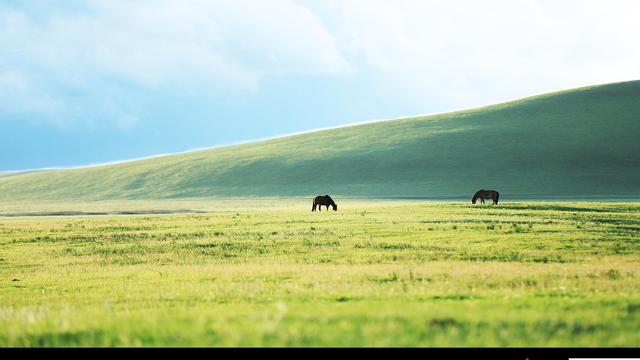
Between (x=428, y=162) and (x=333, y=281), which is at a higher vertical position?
(x=428, y=162)

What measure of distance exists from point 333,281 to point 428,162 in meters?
106

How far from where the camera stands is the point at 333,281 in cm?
1878

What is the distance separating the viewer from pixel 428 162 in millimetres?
123000

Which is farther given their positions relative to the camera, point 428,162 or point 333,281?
point 428,162

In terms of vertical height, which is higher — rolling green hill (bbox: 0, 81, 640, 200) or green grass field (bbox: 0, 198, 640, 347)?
rolling green hill (bbox: 0, 81, 640, 200)

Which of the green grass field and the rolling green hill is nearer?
the green grass field

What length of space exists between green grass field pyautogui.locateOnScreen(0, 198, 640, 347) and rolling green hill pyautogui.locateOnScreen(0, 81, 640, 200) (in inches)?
2342

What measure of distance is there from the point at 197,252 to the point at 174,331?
2269 cm

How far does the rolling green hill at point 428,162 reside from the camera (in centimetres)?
10975

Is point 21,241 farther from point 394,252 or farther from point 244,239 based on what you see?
point 394,252

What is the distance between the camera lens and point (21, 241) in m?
39.7

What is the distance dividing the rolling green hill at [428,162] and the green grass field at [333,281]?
59478 mm

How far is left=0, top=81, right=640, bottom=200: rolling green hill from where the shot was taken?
4321 inches
